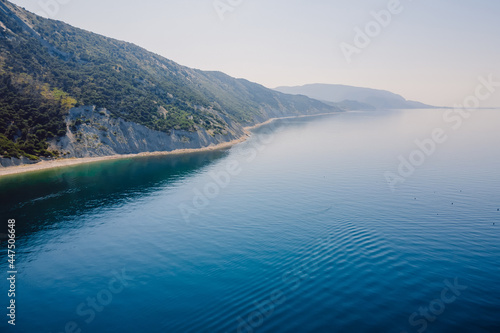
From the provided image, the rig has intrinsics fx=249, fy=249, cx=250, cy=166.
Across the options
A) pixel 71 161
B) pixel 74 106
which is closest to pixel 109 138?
pixel 71 161

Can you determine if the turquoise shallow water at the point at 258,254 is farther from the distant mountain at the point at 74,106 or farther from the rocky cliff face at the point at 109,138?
the rocky cliff face at the point at 109,138

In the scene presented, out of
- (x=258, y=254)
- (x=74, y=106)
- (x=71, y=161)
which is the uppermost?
(x=74, y=106)

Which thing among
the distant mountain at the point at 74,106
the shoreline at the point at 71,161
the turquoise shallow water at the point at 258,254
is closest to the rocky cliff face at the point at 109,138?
the distant mountain at the point at 74,106

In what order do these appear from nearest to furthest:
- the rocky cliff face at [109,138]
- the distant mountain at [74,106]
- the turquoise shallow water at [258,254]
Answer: the turquoise shallow water at [258,254] < the distant mountain at [74,106] < the rocky cliff face at [109,138]

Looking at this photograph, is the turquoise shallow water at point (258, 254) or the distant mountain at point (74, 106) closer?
the turquoise shallow water at point (258, 254)

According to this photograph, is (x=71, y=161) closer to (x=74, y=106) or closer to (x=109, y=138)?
(x=109, y=138)

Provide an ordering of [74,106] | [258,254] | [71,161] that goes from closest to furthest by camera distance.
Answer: [258,254], [71,161], [74,106]

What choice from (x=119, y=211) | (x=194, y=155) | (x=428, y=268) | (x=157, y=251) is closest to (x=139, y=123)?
(x=194, y=155)
